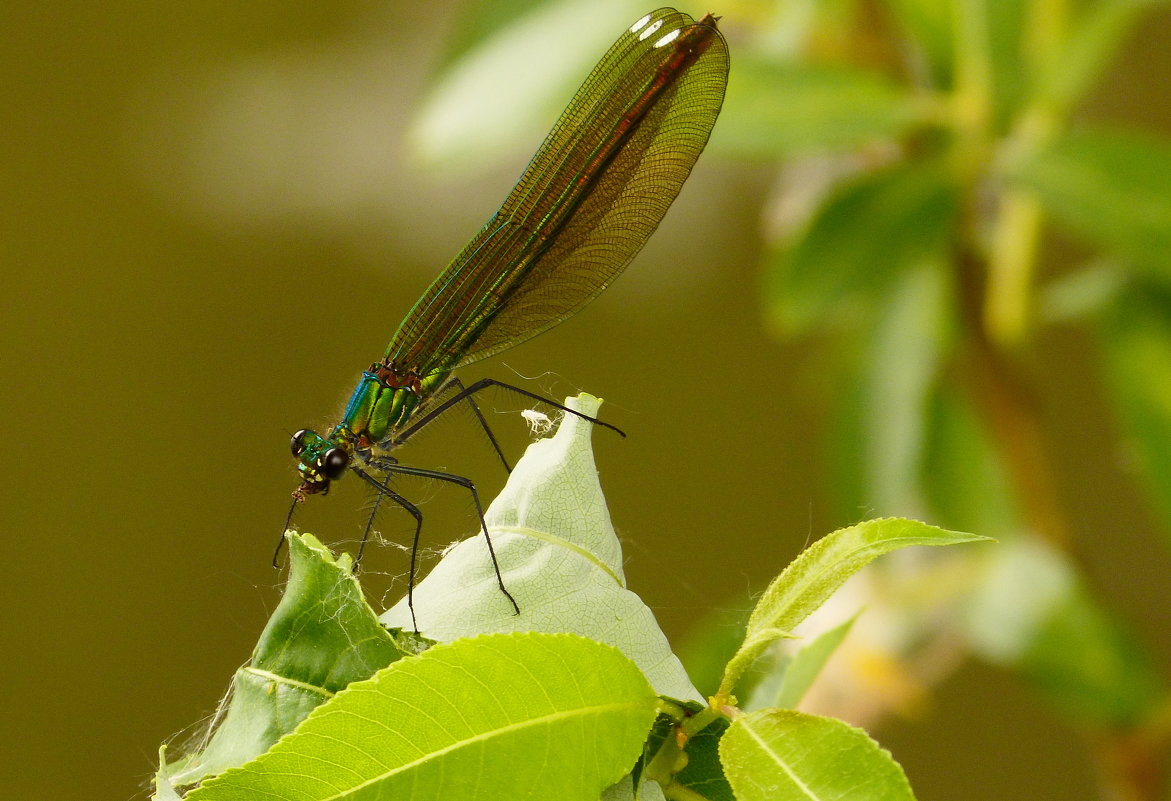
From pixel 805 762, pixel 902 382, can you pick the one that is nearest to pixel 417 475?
pixel 805 762

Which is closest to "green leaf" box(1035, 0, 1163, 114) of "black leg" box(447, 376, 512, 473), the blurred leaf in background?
the blurred leaf in background

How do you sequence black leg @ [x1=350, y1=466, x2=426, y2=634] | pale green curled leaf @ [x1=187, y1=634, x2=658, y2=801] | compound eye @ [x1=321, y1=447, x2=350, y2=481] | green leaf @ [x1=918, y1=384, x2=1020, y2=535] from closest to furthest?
pale green curled leaf @ [x1=187, y1=634, x2=658, y2=801] < black leg @ [x1=350, y1=466, x2=426, y2=634] < compound eye @ [x1=321, y1=447, x2=350, y2=481] < green leaf @ [x1=918, y1=384, x2=1020, y2=535]

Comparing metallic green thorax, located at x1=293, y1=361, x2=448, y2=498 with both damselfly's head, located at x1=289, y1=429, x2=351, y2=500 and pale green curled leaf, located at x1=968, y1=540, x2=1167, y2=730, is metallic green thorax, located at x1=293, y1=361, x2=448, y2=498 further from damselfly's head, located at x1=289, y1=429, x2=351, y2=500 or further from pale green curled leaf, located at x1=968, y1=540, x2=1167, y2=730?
pale green curled leaf, located at x1=968, y1=540, x2=1167, y2=730

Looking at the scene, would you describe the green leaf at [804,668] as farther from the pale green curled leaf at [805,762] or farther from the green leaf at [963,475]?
the green leaf at [963,475]

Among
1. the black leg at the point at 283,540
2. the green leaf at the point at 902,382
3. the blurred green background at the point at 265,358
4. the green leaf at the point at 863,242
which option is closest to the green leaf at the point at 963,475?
the green leaf at the point at 902,382

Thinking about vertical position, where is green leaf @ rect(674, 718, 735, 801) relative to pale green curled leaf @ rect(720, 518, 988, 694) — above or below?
below

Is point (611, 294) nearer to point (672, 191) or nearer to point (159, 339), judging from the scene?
point (159, 339)
